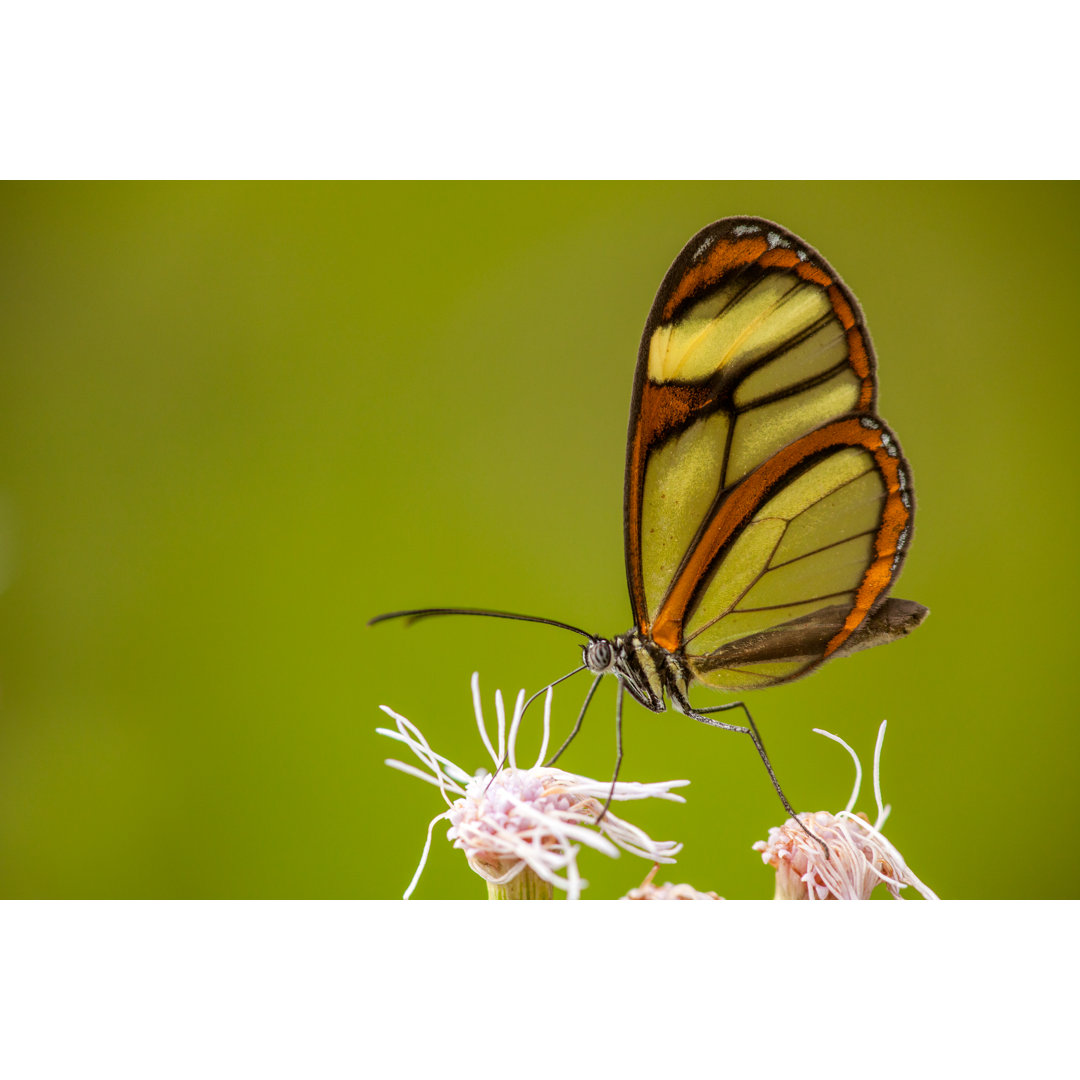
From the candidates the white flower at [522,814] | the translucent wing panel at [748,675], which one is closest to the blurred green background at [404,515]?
the translucent wing panel at [748,675]

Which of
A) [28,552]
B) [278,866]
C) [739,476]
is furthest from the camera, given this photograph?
[28,552]

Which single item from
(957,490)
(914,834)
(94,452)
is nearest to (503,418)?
(94,452)

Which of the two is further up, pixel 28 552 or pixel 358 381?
pixel 358 381

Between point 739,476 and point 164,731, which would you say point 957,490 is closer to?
point 739,476


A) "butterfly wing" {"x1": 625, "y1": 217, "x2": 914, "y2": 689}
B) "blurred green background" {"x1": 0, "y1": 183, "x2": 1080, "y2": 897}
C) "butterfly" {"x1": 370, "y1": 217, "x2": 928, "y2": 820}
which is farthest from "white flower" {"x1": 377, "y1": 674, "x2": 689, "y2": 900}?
"blurred green background" {"x1": 0, "y1": 183, "x2": 1080, "y2": 897}

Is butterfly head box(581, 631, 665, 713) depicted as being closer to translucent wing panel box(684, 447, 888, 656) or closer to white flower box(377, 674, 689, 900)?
translucent wing panel box(684, 447, 888, 656)

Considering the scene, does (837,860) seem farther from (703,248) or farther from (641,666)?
(703,248)
